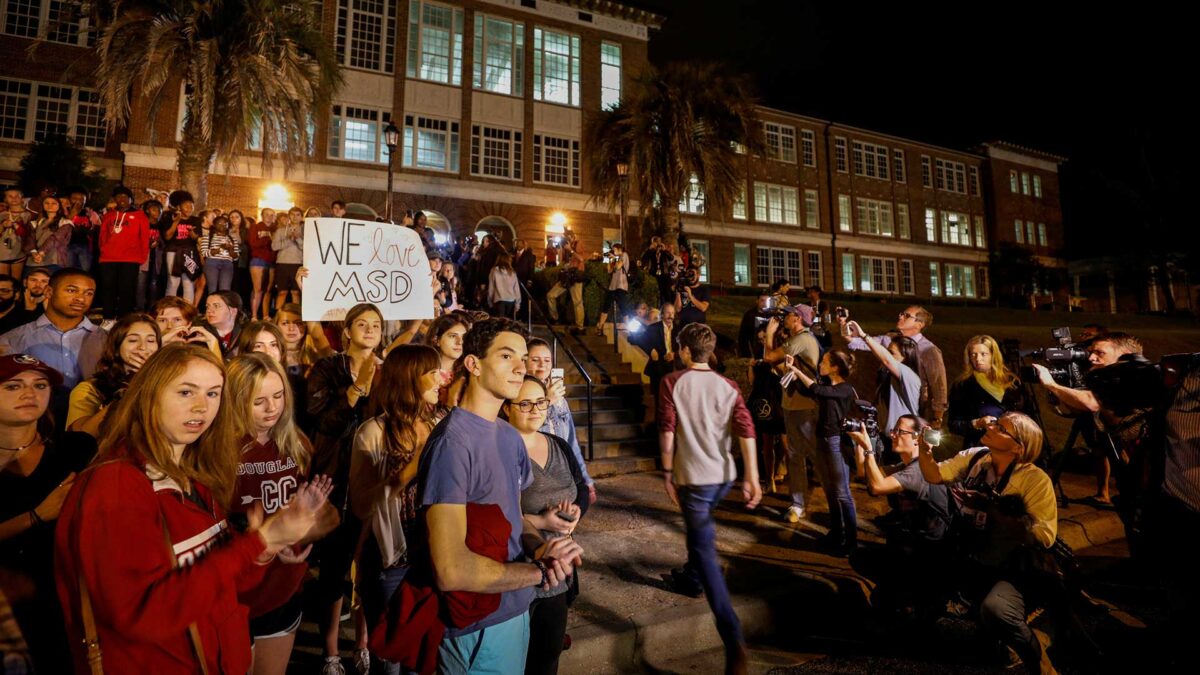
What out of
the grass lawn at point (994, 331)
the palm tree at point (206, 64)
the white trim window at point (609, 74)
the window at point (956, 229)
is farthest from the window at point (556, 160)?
the window at point (956, 229)

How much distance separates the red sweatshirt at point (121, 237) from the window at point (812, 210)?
106 feet

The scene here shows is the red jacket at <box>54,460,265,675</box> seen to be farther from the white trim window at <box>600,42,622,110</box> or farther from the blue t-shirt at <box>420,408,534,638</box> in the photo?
the white trim window at <box>600,42,622,110</box>

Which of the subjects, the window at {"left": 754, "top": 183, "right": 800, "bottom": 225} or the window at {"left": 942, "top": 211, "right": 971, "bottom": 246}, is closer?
the window at {"left": 754, "top": 183, "right": 800, "bottom": 225}

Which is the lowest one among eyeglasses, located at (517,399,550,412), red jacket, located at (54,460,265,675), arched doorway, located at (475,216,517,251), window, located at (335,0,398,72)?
red jacket, located at (54,460,265,675)

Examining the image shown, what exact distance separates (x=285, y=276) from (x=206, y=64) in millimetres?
7243

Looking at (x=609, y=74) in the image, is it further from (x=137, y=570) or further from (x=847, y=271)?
(x=137, y=570)

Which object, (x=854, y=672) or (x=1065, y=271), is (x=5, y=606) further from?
(x=1065, y=271)

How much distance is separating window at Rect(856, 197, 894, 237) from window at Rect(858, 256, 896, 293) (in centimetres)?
174

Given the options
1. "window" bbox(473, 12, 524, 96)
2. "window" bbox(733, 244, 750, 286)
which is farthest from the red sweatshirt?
"window" bbox(733, 244, 750, 286)

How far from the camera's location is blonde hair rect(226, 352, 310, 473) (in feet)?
8.61

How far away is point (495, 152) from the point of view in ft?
77.4

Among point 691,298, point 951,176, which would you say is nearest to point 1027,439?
point 691,298

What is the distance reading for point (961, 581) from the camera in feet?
12.5

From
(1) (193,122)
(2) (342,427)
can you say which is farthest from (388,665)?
(1) (193,122)
